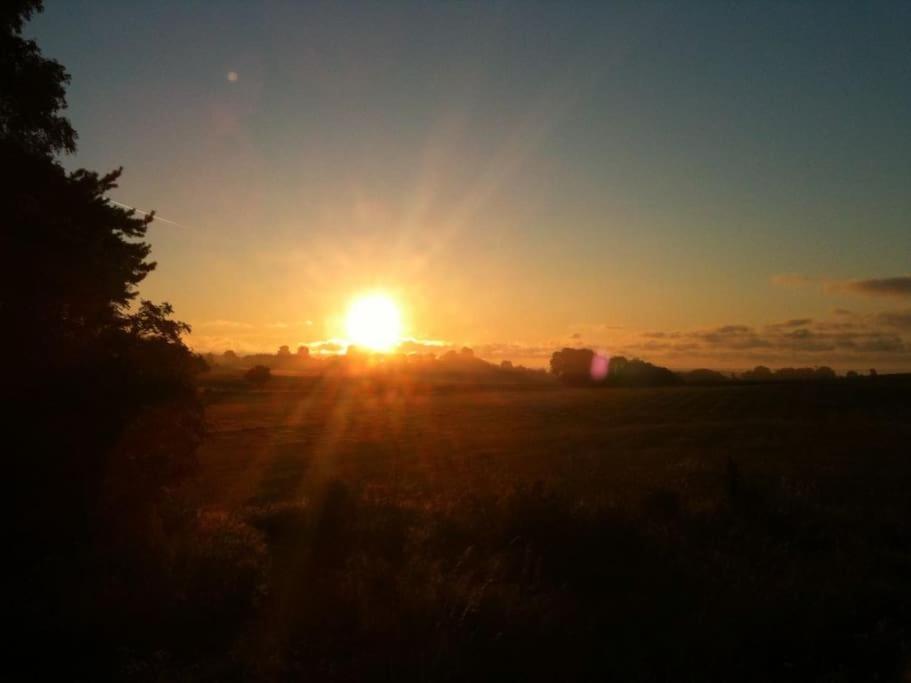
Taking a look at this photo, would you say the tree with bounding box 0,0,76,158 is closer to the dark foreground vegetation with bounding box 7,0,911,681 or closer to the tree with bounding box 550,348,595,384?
the dark foreground vegetation with bounding box 7,0,911,681

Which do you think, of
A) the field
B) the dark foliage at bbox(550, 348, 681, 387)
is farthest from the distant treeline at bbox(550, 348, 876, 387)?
the field

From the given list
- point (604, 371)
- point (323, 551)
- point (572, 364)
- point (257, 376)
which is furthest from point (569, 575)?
point (572, 364)

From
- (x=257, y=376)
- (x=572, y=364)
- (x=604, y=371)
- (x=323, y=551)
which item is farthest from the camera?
(x=572, y=364)

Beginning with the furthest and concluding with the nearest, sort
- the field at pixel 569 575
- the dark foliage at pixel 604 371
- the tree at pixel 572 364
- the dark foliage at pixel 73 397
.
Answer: the tree at pixel 572 364 < the dark foliage at pixel 604 371 < the dark foliage at pixel 73 397 < the field at pixel 569 575

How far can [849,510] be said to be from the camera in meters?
13.5

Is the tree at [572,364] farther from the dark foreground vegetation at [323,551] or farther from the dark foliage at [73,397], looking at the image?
the dark foliage at [73,397]

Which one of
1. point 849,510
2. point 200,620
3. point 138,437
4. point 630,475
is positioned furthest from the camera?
point 630,475

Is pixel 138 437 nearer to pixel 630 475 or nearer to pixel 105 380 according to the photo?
pixel 105 380

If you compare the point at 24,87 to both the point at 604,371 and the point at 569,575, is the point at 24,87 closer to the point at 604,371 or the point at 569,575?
the point at 569,575

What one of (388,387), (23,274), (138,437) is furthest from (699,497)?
(388,387)

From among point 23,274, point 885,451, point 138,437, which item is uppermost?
point 23,274

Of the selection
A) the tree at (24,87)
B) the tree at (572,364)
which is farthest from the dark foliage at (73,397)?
the tree at (572,364)

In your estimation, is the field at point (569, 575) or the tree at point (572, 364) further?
the tree at point (572, 364)

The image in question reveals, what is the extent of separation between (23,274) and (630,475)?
50.9ft
